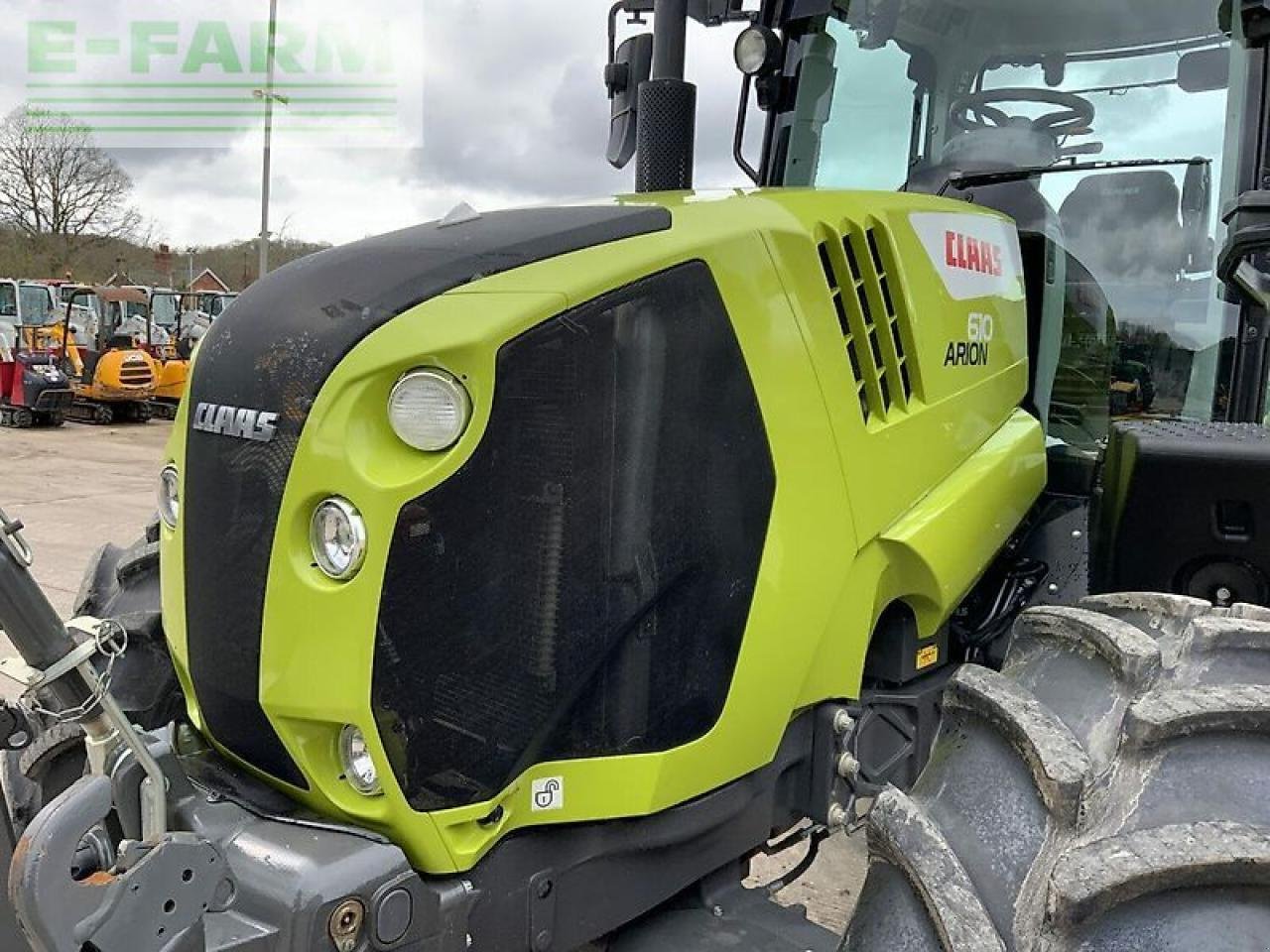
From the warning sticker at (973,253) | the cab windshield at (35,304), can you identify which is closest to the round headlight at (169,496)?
the warning sticker at (973,253)

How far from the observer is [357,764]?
1.62 m

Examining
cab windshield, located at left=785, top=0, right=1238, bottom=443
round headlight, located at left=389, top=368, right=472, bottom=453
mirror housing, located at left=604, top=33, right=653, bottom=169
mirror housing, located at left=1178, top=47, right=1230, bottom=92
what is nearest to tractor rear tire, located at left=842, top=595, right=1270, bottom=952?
round headlight, located at left=389, top=368, right=472, bottom=453

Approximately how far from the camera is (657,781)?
177 centimetres

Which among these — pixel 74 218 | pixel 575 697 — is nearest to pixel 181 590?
pixel 575 697

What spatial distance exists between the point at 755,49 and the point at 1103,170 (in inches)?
35.2

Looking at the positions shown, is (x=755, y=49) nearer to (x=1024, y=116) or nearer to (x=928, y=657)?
(x=1024, y=116)

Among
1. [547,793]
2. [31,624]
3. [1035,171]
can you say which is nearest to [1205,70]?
[1035,171]

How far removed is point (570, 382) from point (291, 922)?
773 millimetres

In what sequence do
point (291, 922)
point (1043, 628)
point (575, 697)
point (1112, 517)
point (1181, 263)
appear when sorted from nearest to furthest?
point (291, 922) < point (575, 697) < point (1043, 628) < point (1112, 517) < point (1181, 263)

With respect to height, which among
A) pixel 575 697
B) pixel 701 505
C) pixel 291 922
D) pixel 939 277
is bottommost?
pixel 291 922

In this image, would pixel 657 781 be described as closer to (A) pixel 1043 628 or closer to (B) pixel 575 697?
(B) pixel 575 697

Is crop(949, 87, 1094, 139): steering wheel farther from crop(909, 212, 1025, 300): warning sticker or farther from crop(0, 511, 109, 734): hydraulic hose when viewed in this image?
crop(0, 511, 109, 734): hydraulic hose

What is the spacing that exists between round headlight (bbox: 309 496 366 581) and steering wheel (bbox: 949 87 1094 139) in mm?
1823

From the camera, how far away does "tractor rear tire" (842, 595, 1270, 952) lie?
4.26 feet
